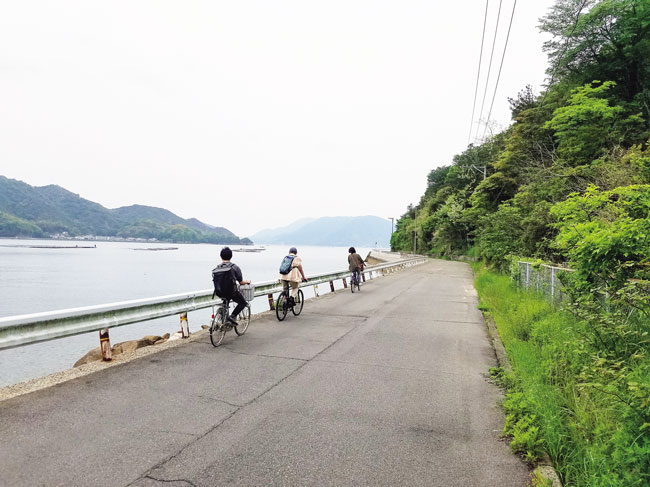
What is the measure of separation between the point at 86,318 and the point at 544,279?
10.5 meters

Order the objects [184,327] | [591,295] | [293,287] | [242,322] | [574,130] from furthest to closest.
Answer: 1. [574,130]
2. [293,287]
3. [242,322]
4. [184,327]
5. [591,295]

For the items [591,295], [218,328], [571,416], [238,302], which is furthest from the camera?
[238,302]

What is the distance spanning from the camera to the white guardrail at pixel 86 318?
5.40 m

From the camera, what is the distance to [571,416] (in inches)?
170

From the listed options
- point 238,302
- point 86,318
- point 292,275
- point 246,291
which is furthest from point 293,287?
point 86,318

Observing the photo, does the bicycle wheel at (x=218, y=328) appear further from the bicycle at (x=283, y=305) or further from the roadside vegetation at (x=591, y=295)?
the roadside vegetation at (x=591, y=295)

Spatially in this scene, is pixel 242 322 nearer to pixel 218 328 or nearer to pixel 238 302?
pixel 238 302

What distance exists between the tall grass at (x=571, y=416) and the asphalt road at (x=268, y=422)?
34 centimetres

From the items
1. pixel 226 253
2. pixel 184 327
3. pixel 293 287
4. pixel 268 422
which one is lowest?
pixel 268 422

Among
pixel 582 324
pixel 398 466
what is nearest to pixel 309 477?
pixel 398 466

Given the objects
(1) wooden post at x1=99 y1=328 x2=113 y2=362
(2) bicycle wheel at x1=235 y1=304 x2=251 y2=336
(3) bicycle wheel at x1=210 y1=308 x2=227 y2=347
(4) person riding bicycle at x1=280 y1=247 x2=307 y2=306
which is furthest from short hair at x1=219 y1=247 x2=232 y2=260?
(4) person riding bicycle at x1=280 y1=247 x2=307 y2=306

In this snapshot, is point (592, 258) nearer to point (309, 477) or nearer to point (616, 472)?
point (616, 472)

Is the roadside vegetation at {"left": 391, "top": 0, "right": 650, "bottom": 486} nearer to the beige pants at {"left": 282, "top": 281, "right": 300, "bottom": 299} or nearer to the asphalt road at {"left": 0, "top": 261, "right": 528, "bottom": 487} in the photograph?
the asphalt road at {"left": 0, "top": 261, "right": 528, "bottom": 487}

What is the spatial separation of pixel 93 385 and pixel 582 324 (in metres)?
7.24
